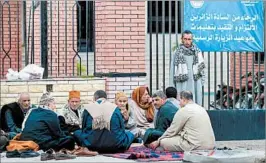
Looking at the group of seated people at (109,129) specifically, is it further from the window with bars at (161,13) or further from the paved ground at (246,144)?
the window with bars at (161,13)

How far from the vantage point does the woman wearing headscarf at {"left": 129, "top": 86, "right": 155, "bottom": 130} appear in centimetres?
1311

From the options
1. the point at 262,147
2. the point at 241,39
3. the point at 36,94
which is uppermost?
the point at 241,39

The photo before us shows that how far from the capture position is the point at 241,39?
45.1 ft

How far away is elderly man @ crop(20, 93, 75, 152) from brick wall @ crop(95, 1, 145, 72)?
2.21 m

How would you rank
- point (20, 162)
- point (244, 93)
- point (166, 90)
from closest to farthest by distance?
point (20, 162) → point (166, 90) → point (244, 93)

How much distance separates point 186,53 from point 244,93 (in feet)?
6.30

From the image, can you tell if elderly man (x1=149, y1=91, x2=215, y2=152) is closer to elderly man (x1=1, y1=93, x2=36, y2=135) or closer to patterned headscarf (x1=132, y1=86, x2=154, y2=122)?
patterned headscarf (x1=132, y1=86, x2=154, y2=122)

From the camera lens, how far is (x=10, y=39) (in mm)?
13633

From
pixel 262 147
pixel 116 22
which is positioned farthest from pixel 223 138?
pixel 116 22

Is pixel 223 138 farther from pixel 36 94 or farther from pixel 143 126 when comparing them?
pixel 36 94

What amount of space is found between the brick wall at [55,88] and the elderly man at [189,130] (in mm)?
2195

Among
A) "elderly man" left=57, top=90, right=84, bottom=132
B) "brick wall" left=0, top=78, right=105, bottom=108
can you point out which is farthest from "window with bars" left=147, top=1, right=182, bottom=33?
"elderly man" left=57, top=90, right=84, bottom=132

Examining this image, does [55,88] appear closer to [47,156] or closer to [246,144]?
[47,156]

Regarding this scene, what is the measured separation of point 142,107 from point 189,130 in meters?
2.05
